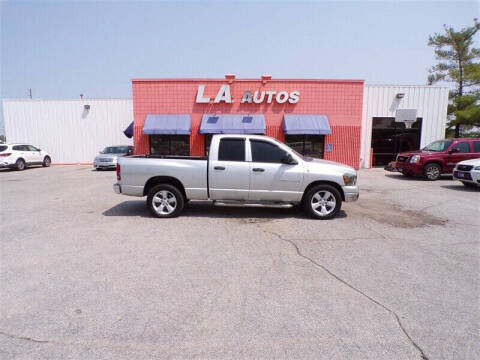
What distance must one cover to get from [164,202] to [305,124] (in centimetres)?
1237

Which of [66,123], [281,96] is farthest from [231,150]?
[66,123]

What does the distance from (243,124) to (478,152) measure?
1123cm

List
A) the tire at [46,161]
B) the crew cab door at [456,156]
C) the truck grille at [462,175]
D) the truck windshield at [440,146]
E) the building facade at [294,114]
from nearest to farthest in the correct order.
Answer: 1. the truck grille at [462,175]
2. the crew cab door at [456,156]
3. the truck windshield at [440,146]
4. the building facade at [294,114]
5. the tire at [46,161]

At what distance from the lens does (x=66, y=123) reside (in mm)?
22734

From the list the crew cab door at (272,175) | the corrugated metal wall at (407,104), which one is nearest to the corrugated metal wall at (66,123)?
the corrugated metal wall at (407,104)

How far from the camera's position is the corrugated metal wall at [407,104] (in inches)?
738

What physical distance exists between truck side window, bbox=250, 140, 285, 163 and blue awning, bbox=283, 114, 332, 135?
10357mm

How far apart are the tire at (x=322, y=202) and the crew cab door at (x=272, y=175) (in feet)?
0.86

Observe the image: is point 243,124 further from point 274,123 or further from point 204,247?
point 204,247

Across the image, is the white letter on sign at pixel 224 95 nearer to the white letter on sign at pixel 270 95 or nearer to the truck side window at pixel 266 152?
the white letter on sign at pixel 270 95

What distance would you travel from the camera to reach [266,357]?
7.93 ft

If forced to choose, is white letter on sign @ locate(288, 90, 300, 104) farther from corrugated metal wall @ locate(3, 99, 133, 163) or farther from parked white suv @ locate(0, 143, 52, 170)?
parked white suv @ locate(0, 143, 52, 170)

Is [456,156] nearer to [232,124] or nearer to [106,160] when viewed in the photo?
[232,124]

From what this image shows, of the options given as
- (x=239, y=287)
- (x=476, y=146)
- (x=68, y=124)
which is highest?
(x=68, y=124)
